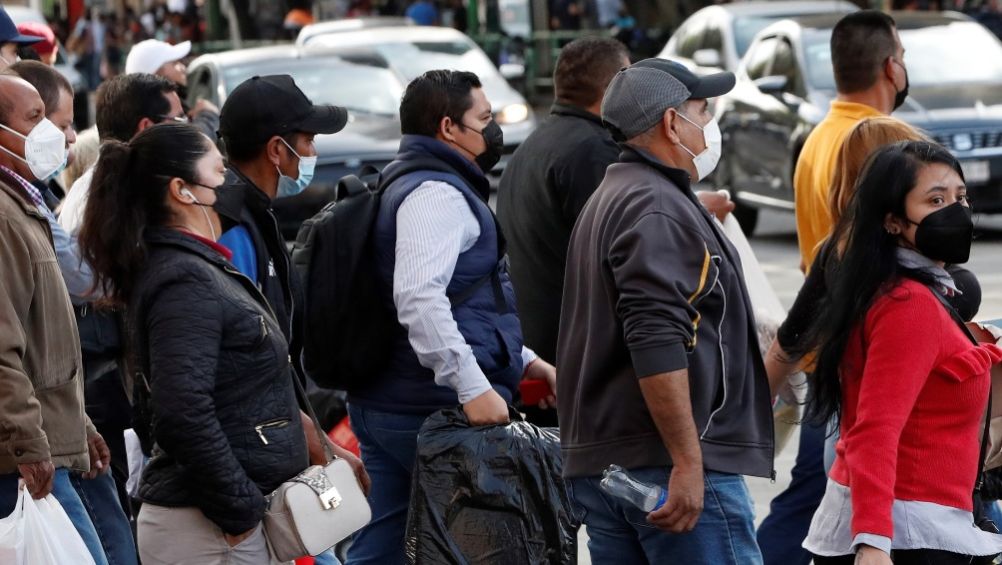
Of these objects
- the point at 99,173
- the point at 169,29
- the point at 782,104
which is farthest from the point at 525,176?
the point at 169,29

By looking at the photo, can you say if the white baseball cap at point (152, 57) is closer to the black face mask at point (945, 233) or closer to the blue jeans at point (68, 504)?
the blue jeans at point (68, 504)

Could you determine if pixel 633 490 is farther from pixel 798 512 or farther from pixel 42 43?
pixel 42 43

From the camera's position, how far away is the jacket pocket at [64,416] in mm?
4363

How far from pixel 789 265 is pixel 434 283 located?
8553mm

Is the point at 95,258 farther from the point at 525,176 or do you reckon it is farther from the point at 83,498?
the point at 525,176

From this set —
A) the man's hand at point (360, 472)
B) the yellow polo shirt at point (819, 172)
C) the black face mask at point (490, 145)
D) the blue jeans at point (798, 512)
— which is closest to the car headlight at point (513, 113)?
the yellow polo shirt at point (819, 172)

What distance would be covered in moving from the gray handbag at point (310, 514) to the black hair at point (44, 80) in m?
1.86

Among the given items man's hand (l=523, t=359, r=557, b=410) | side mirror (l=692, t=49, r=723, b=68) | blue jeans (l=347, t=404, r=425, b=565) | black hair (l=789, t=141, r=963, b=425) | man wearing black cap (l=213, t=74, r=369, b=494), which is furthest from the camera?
side mirror (l=692, t=49, r=723, b=68)

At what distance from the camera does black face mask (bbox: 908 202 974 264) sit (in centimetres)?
408

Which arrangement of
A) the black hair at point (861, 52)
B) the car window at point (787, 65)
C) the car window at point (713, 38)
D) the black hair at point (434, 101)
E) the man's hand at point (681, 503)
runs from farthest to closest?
the car window at point (713, 38) → the car window at point (787, 65) → the black hair at point (861, 52) → the black hair at point (434, 101) → the man's hand at point (681, 503)

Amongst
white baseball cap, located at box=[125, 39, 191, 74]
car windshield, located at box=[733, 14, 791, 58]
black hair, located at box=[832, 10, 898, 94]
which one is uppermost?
black hair, located at box=[832, 10, 898, 94]

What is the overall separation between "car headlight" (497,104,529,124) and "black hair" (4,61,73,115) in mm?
11389

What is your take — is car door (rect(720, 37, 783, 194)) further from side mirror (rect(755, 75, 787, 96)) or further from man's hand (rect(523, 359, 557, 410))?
man's hand (rect(523, 359, 557, 410))

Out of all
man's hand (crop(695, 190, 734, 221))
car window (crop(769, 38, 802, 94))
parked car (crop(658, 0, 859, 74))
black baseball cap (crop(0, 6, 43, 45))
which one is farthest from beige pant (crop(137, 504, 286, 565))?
parked car (crop(658, 0, 859, 74))
